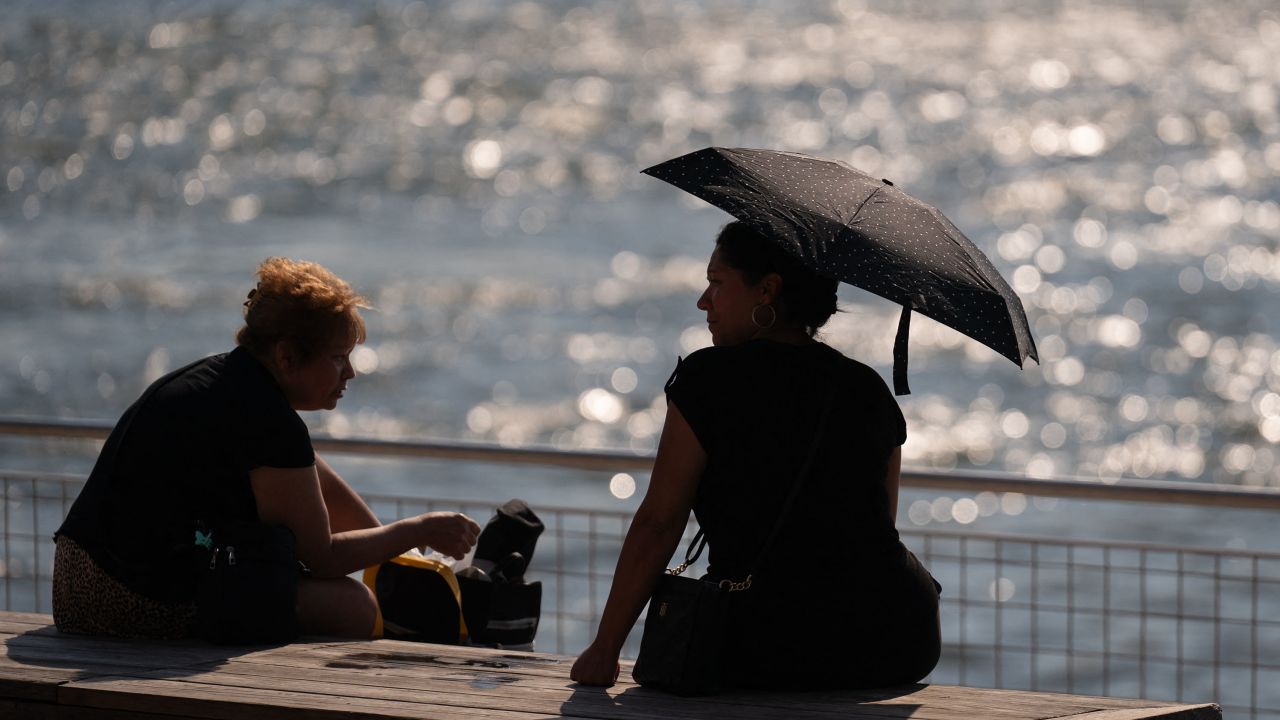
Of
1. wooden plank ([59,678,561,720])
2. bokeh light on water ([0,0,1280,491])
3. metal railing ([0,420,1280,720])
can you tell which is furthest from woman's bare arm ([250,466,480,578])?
bokeh light on water ([0,0,1280,491])

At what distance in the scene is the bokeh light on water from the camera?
85.1 feet

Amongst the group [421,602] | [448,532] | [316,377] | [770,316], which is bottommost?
[421,602]

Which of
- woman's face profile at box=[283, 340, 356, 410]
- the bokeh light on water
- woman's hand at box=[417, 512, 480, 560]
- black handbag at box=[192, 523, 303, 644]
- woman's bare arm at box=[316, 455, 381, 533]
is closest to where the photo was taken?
black handbag at box=[192, 523, 303, 644]

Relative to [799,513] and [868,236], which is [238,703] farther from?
[868,236]

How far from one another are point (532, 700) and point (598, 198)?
107ft

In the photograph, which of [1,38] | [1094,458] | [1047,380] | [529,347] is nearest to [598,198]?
[529,347]

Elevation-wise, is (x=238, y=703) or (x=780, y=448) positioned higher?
(x=780, y=448)

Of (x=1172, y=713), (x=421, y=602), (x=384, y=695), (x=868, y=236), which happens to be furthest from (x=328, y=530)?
(x=1172, y=713)

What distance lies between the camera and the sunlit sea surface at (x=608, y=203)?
2483 centimetres

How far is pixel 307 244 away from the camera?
1281 inches

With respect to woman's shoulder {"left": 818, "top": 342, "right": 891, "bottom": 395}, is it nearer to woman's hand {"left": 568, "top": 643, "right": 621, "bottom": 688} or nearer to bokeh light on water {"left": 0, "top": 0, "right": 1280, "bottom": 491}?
woman's hand {"left": 568, "top": 643, "right": 621, "bottom": 688}

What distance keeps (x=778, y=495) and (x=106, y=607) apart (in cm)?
153

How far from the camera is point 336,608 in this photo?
421 centimetres

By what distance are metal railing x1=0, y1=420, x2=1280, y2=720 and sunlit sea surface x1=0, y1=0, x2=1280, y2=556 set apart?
9.44 feet
